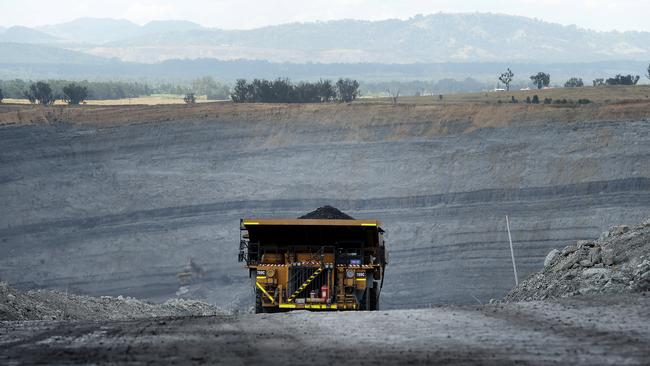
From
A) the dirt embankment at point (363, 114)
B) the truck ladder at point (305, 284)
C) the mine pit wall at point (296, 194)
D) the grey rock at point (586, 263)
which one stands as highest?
the dirt embankment at point (363, 114)

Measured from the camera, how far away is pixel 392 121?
193 feet

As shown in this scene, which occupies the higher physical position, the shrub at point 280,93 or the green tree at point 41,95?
the shrub at point 280,93

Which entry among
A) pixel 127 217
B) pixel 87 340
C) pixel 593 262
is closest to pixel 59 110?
pixel 127 217

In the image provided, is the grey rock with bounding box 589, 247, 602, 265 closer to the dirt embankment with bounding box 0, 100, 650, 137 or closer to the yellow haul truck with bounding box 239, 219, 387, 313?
the yellow haul truck with bounding box 239, 219, 387, 313

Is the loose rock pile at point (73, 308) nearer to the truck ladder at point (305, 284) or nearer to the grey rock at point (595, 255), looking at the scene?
the truck ladder at point (305, 284)

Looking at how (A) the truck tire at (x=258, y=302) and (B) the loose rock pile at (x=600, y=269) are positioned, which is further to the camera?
(A) the truck tire at (x=258, y=302)

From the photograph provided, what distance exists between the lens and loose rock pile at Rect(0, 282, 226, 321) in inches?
Answer: 925

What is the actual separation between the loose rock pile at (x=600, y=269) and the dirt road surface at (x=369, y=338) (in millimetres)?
1377

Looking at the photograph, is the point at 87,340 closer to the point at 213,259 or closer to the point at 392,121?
the point at 213,259

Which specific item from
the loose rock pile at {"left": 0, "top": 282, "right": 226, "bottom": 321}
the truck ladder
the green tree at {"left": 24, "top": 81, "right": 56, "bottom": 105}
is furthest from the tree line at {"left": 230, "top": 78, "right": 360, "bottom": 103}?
the truck ladder

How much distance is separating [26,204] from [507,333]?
3894 centimetres

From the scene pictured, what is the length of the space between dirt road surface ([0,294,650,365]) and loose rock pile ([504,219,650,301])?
4.52ft

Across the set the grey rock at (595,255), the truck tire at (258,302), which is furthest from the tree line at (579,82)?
the truck tire at (258,302)

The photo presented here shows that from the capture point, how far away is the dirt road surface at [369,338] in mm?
14820
